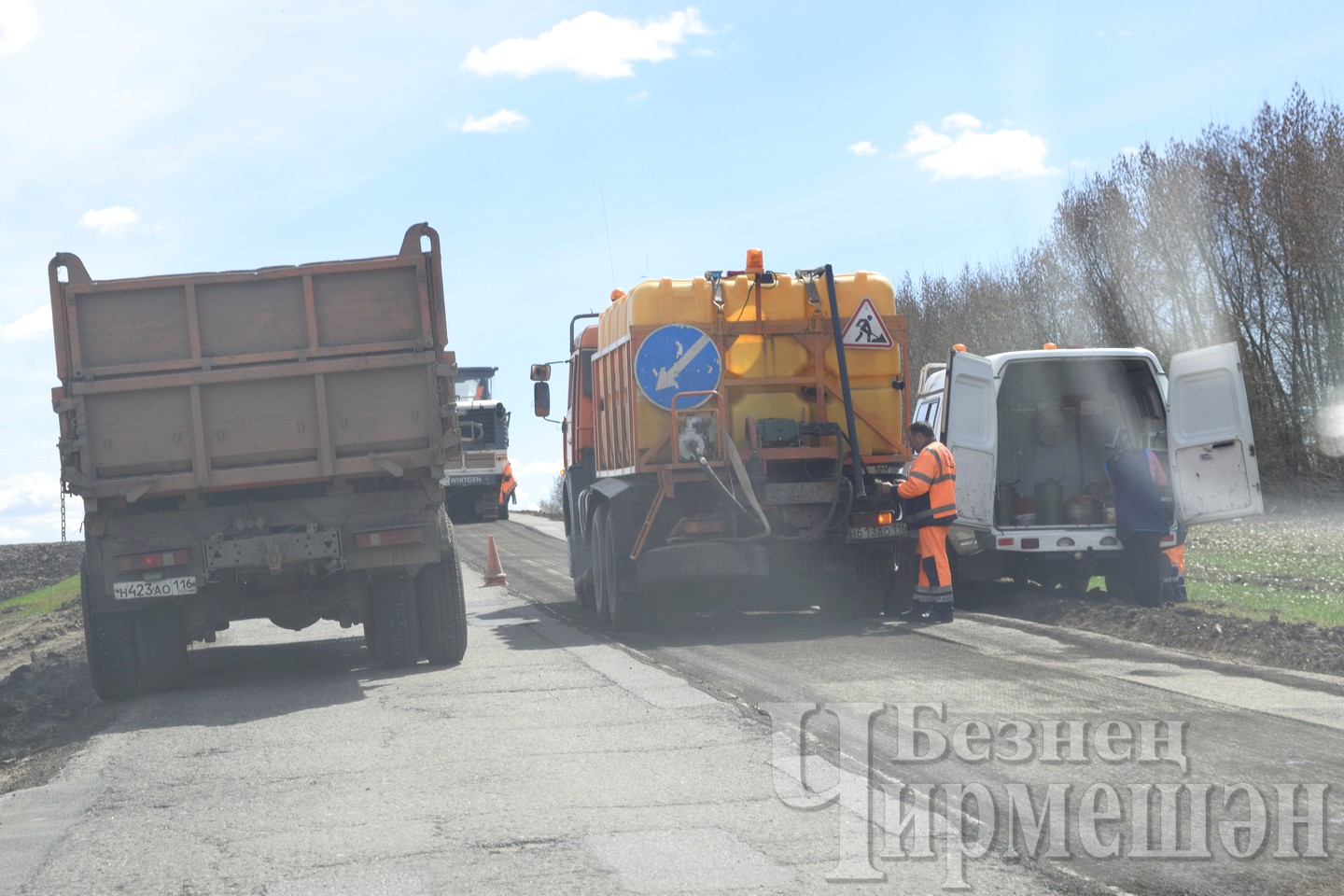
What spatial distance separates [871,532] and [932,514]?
53 cm

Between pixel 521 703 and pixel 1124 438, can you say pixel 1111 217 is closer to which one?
pixel 1124 438

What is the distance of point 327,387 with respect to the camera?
380 inches

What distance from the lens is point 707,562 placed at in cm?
1150

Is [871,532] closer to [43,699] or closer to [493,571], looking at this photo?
[43,699]

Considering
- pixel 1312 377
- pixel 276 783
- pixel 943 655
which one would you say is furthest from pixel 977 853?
pixel 1312 377

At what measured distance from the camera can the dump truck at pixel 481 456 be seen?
1356 inches

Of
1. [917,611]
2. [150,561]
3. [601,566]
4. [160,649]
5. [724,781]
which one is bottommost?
[917,611]

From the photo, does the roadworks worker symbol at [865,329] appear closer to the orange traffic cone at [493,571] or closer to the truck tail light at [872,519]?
the truck tail light at [872,519]

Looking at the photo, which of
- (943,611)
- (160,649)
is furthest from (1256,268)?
(160,649)

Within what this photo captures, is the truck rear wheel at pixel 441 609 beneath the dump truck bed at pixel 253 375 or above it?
beneath

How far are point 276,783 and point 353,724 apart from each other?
4.96 feet

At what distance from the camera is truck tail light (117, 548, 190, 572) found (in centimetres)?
948

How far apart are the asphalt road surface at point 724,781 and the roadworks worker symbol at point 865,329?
3.02 metres

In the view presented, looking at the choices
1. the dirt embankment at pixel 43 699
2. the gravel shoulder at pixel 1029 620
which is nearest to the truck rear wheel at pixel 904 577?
the gravel shoulder at pixel 1029 620
